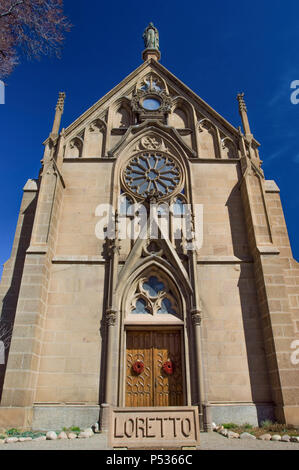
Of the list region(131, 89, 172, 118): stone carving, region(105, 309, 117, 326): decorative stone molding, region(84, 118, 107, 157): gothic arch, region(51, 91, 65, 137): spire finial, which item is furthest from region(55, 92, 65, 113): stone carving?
region(105, 309, 117, 326): decorative stone molding

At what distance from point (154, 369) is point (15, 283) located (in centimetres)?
582

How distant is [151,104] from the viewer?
16.9 meters

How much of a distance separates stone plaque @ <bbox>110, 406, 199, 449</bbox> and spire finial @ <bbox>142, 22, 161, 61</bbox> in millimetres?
19169

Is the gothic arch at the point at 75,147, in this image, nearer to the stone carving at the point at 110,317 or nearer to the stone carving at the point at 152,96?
the stone carving at the point at 152,96

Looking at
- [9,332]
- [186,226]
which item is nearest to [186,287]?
[186,226]

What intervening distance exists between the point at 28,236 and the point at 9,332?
3.74 meters

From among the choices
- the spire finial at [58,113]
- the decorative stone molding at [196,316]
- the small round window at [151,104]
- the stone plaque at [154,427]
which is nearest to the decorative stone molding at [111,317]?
the decorative stone molding at [196,316]

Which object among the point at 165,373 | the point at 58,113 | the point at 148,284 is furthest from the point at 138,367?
the point at 58,113

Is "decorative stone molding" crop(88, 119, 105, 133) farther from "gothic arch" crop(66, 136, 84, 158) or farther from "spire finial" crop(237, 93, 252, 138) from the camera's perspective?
"spire finial" crop(237, 93, 252, 138)

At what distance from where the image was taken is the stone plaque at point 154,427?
18.0ft

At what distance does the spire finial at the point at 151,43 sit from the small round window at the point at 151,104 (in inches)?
161

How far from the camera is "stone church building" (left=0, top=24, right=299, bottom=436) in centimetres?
1023

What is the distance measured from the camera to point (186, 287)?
466 inches

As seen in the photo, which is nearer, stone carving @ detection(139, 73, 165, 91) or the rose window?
the rose window
